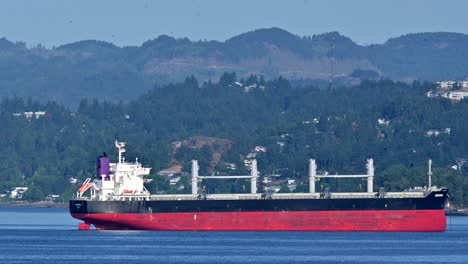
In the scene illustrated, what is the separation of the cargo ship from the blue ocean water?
77 centimetres

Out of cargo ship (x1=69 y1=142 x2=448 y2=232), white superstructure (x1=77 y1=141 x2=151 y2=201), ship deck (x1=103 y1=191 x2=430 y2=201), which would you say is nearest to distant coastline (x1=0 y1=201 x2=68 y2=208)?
white superstructure (x1=77 y1=141 x2=151 y2=201)

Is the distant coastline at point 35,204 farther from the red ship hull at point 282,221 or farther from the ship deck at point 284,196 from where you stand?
the red ship hull at point 282,221

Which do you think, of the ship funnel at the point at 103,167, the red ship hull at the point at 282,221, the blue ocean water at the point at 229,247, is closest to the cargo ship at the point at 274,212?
the red ship hull at the point at 282,221

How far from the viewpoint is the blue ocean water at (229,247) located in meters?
73.5

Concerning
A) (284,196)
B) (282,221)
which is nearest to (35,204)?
(284,196)

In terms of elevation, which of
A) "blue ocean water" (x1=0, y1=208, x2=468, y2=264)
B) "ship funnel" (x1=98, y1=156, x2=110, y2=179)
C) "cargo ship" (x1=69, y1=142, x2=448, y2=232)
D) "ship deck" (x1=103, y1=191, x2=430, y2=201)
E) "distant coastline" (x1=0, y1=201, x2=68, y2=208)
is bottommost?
"distant coastline" (x1=0, y1=201, x2=68, y2=208)

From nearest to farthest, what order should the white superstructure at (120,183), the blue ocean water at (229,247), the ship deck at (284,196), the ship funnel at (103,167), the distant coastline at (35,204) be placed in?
the blue ocean water at (229,247) → the ship deck at (284,196) → the white superstructure at (120,183) → the ship funnel at (103,167) → the distant coastline at (35,204)

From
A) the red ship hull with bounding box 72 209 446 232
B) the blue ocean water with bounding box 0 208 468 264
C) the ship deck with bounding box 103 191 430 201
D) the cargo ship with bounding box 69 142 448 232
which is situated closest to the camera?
the blue ocean water with bounding box 0 208 468 264

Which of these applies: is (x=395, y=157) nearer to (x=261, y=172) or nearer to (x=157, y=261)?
(x=261, y=172)

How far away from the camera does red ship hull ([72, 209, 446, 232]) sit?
3602 inches

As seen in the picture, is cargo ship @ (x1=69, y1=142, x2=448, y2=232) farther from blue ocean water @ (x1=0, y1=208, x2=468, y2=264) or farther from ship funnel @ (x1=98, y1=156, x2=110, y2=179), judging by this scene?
ship funnel @ (x1=98, y1=156, x2=110, y2=179)

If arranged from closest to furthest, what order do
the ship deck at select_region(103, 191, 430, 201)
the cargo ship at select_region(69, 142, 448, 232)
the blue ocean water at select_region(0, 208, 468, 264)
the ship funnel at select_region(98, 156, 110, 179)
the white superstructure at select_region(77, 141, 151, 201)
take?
the blue ocean water at select_region(0, 208, 468, 264), the cargo ship at select_region(69, 142, 448, 232), the ship deck at select_region(103, 191, 430, 201), the white superstructure at select_region(77, 141, 151, 201), the ship funnel at select_region(98, 156, 110, 179)

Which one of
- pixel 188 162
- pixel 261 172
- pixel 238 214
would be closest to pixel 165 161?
pixel 188 162

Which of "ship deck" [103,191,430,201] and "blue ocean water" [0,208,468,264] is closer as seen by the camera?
"blue ocean water" [0,208,468,264]
